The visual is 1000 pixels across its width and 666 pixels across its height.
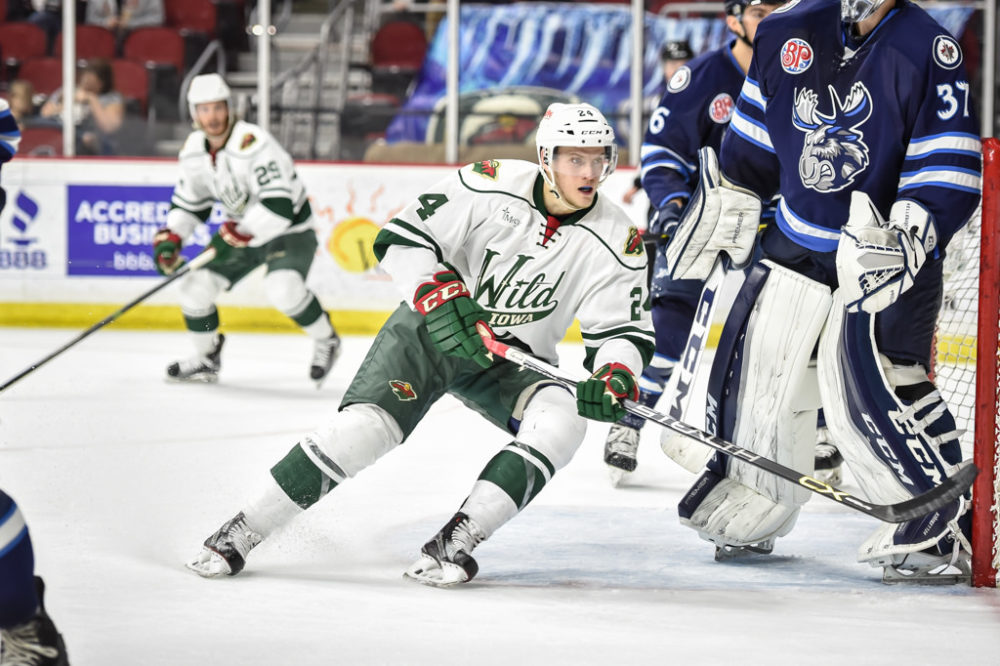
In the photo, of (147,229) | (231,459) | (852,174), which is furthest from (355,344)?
(852,174)

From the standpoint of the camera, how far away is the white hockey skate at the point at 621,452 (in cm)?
384

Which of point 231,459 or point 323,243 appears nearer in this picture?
point 231,459

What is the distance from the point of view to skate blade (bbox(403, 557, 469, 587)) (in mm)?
2652

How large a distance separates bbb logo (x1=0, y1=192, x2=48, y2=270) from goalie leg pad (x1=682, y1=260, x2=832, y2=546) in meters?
5.06

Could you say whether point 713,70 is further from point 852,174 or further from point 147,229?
point 147,229

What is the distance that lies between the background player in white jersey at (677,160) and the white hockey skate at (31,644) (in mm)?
2134

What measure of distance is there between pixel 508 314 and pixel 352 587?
0.65 meters

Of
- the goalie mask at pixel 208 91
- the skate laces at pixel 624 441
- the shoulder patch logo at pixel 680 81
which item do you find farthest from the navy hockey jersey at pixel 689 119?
the goalie mask at pixel 208 91

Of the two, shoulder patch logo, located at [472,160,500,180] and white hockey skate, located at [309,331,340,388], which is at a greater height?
shoulder patch logo, located at [472,160,500,180]

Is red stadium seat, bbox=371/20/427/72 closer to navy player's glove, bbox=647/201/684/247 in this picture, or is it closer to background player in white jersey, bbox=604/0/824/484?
background player in white jersey, bbox=604/0/824/484

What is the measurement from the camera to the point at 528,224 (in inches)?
112

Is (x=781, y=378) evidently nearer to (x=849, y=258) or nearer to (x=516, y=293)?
(x=849, y=258)

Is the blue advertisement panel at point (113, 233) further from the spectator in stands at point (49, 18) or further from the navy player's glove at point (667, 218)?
the navy player's glove at point (667, 218)

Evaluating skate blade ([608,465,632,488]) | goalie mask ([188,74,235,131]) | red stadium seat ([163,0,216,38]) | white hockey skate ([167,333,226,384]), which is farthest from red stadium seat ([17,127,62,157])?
skate blade ([608,465,632,488])
